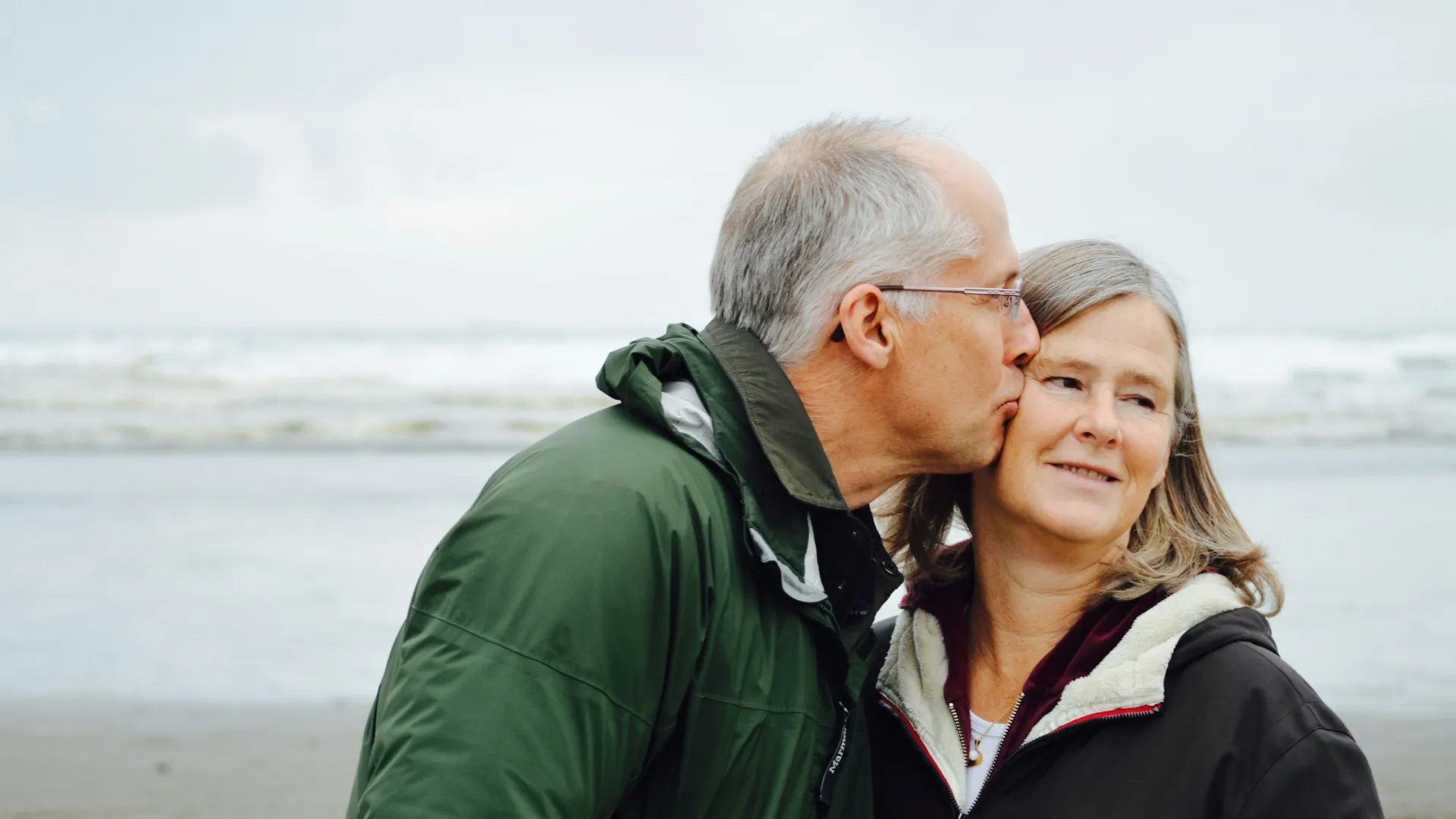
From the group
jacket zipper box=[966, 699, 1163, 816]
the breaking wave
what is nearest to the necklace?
jacket zipper box=[966, 699, 1163, 816]

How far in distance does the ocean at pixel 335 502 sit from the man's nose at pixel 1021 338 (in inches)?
207

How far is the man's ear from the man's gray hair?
2 cm

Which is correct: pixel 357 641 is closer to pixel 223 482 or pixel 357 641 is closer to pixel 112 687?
A: pixel 112 687

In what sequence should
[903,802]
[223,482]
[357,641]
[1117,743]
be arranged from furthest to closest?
[223,482], [357,641], [903,802], [1117,743]

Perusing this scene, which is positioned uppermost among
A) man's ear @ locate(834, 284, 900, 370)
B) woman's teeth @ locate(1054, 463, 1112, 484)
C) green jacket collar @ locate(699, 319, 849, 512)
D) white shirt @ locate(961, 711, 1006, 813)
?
man's ear @ locate(834, 284, 900, 370)

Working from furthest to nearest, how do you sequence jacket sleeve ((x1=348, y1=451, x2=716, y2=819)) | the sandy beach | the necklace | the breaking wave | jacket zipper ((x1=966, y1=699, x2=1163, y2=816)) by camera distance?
1. the breaking wave
2. the sandy beach
3. the necklace
4. jacket zipper ((x1=966, y1=699, x2=1163, y2=816))
5. jacket sleeve ((x1=348, y1=451, x2=716, y2=819))

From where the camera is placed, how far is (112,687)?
23.8ft

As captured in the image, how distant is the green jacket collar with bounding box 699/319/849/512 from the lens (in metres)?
2.39

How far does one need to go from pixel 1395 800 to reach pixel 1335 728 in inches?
173

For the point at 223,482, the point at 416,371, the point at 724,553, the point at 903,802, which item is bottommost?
the point at 416,371

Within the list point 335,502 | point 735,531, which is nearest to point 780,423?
point 735,531

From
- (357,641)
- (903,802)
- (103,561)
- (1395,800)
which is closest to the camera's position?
(903,802)

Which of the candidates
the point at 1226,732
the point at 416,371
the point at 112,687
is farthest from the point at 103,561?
the point at 416,371

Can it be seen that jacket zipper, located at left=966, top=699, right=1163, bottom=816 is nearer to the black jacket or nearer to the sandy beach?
the black jacket
